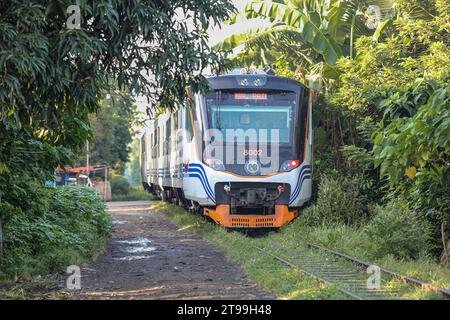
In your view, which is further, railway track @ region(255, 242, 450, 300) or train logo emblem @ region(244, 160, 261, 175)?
train logo emblem @ region(244, 160, 261, 175)

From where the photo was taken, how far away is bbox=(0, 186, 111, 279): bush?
369 inches

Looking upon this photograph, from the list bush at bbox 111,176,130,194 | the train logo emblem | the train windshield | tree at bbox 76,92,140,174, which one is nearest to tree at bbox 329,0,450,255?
the train windshield

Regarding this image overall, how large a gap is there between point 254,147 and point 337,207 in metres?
2.29

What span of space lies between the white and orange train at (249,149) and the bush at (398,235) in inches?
118

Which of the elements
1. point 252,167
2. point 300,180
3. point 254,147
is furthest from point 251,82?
point 300,180

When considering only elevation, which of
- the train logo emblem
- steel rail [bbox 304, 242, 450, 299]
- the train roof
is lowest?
steel rail [bbox 304, 242, 450, 299]

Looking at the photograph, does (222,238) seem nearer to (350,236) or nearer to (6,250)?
(350,236)

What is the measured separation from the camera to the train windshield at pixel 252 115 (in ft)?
→ 46.0

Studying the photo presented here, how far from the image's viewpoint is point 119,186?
44.0m

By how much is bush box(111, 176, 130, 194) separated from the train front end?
30.1 m

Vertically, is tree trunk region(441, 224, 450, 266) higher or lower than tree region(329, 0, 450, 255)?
lower

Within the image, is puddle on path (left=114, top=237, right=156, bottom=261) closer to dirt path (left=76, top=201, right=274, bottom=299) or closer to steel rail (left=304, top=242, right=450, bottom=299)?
dirt path (left=76, top=201, right=274, bottom=299)

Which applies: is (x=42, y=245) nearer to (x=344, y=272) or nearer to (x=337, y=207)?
(x=344, y=272)

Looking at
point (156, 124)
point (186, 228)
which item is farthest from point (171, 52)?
point (156, 124)
